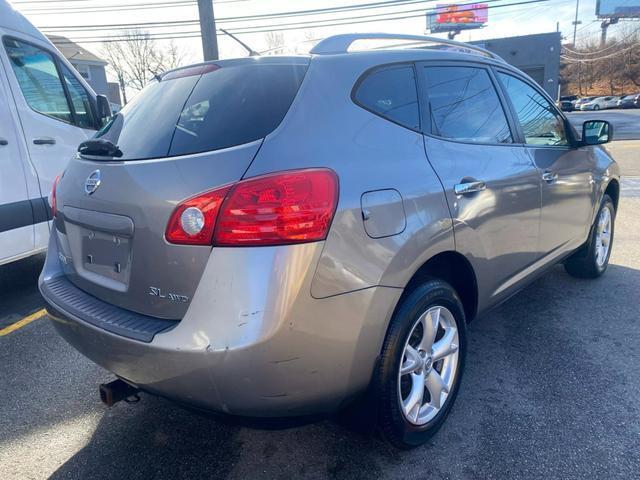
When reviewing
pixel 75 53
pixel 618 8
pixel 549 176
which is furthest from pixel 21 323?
pixel 618 8

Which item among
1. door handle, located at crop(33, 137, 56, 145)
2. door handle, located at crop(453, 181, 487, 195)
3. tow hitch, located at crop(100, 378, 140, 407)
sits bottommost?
tow hitch, located at crop(100, 378, 140, 407)

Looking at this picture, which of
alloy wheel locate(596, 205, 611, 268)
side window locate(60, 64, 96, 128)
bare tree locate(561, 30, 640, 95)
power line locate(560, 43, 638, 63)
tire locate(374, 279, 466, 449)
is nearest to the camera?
tire locate(374, 279, 466, 449)

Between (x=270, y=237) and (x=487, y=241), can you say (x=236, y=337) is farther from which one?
(x=487, y=241)

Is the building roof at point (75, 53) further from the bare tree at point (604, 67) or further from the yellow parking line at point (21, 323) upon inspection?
the bare tree at point (604, 67)

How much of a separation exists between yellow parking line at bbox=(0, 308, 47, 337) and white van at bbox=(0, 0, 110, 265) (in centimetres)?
54

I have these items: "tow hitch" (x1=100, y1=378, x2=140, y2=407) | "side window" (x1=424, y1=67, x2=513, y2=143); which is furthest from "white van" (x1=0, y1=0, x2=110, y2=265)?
"side window" (x1=424, y1=67, x2=513, y2=143)

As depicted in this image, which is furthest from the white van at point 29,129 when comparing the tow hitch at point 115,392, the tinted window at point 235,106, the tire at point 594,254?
the tire at point 594,254

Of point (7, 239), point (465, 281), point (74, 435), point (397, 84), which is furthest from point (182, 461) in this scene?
point (7, 239)

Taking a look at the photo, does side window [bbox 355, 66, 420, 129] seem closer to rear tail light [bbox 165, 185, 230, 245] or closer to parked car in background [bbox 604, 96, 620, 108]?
rear tail light [bbox 165, 185, 230, 245]

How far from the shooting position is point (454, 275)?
2.63 metres

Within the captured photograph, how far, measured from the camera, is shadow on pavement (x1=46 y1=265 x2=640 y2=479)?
88.4 inches

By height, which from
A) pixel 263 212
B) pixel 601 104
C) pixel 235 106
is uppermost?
pixel 235 106

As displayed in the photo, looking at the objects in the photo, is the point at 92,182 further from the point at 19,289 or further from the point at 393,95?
the point at 19,289

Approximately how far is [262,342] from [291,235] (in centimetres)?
37
